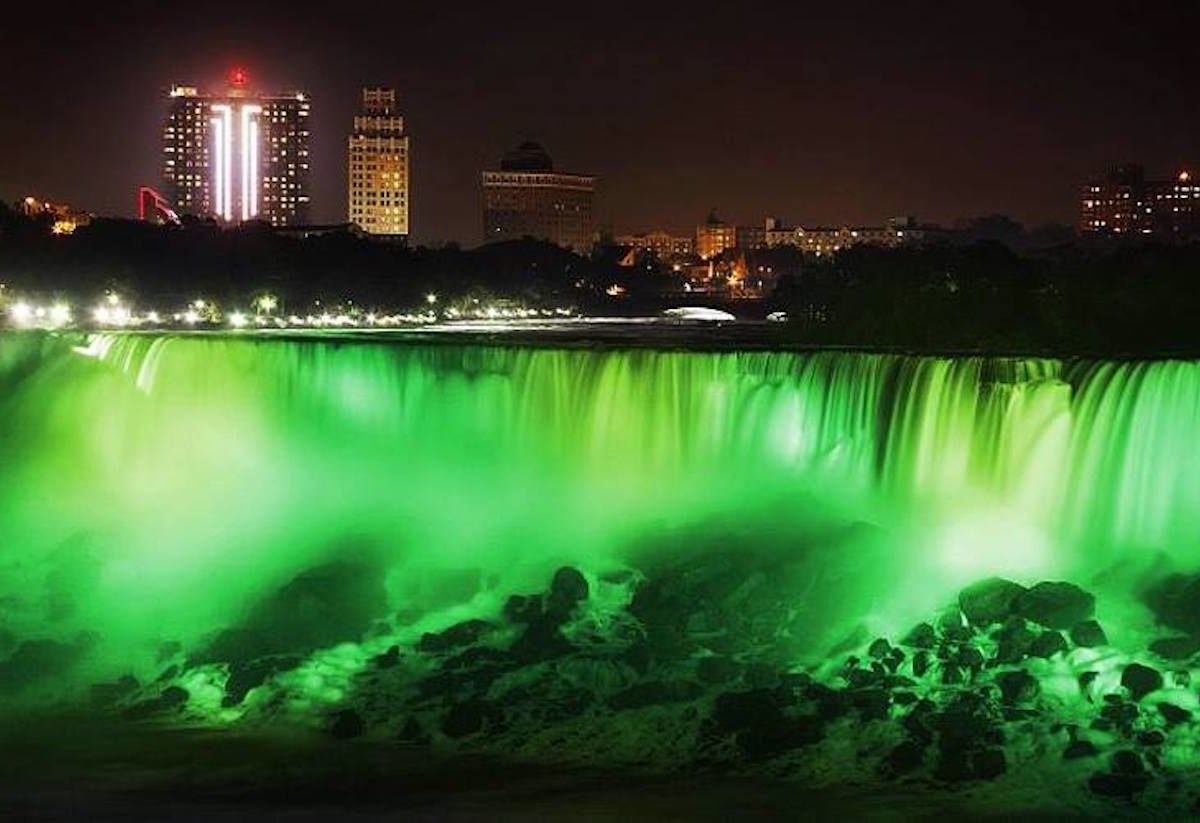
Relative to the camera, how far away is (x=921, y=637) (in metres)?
22.8

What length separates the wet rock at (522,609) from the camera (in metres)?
24.8

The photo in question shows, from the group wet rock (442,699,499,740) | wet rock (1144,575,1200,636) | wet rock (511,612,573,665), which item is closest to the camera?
wet rock (442,699,499,740)

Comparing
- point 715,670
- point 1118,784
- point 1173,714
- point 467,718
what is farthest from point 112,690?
point 1173,714

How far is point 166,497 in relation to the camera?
32531mm

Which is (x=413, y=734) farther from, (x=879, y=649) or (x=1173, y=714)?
(x=1173, y=714)

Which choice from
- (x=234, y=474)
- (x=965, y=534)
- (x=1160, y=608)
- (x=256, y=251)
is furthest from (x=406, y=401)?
(x=256, y=251)

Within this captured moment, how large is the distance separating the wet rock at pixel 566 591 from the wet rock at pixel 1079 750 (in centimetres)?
769

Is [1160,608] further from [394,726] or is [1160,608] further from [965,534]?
[394,726]

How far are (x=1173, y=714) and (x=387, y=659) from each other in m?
9.80

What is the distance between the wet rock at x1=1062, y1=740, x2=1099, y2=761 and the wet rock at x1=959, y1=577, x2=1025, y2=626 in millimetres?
3291

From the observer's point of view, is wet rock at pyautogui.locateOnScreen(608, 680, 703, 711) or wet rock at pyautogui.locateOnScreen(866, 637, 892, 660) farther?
wet rock at pyautogui.locateOnScreen(866, 637, 892, 660)

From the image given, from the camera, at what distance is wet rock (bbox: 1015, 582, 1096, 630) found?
2225cm

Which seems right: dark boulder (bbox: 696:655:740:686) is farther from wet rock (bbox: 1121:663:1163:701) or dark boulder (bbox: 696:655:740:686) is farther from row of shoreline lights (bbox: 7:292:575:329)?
row of shoreline lights (bbox: 7:292:575:329)

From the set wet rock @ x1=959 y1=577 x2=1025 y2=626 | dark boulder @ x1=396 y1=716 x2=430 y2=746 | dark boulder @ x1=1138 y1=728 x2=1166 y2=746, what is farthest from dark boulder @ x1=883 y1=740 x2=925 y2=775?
dark boulder @ x1=396 y1=716 x2=430 y2=746
